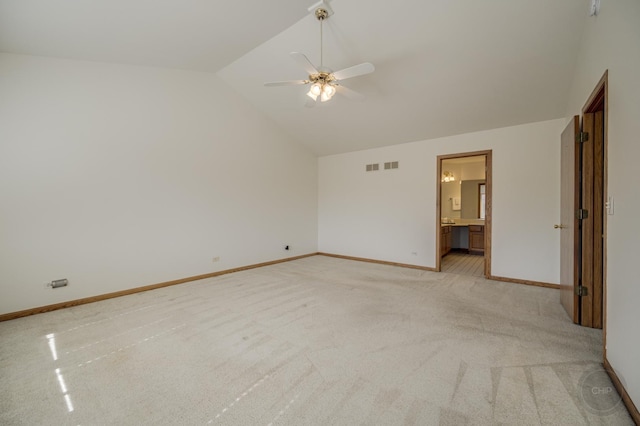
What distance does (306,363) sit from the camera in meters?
2.12

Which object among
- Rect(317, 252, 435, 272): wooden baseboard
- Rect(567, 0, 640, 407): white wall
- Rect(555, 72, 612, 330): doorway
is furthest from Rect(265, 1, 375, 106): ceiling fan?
Rect(317, 252, 435, 272): wooden baseboard

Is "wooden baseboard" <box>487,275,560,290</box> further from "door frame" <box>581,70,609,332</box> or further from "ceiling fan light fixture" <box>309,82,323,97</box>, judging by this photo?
"ceiling fan light fixture" <box>309,82,323,97</box>

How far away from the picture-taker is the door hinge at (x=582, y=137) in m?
2.66

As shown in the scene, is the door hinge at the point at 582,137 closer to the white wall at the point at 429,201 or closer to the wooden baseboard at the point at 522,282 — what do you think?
the white wall at the point at 429,201

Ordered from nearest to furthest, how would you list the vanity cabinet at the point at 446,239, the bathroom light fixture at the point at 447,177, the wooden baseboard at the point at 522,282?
the wooden baseboard at the point at 522,282 → the vanity cabinet at the point at 446,239 → the bathroom light fixture at the point at 447,177

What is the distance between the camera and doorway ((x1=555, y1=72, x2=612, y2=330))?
260cm

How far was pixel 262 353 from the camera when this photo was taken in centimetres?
228

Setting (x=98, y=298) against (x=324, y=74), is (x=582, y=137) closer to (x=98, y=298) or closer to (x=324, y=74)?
(x=324, y=74)

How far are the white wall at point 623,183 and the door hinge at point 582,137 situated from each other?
0.73m

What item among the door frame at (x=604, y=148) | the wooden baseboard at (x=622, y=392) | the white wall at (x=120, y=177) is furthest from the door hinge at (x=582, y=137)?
the white wall at (x=120, y=177)

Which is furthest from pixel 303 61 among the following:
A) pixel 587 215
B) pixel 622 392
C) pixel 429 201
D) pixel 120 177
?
pixel 429 201

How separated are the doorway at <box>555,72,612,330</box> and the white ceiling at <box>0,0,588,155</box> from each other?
102 cm

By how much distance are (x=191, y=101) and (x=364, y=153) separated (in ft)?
12.2

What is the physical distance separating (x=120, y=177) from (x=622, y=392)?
5527 mm
